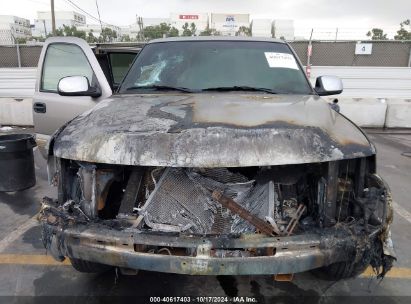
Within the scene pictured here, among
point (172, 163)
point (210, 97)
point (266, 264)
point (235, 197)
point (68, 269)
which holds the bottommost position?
point (68, 269)

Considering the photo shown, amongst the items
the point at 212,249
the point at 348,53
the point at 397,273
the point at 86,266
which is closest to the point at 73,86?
the point at 86,266

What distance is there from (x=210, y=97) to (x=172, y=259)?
144 centimetres

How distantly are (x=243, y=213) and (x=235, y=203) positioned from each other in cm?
10

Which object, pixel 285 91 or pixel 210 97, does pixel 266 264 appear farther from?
pixel 285 91

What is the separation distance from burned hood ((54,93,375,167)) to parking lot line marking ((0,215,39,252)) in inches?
66.9

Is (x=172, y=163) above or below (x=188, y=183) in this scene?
above

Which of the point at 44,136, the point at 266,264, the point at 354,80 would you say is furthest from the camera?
the point at 354,80

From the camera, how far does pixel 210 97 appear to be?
10.8 ft

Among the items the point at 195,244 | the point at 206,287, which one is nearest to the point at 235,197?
the point at 195,244

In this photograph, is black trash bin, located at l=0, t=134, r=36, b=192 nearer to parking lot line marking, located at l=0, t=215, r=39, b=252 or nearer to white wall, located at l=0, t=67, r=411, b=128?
parking lot line marking, located at l=0, t=215, r=39, b=252

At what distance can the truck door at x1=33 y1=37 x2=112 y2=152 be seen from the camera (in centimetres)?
481

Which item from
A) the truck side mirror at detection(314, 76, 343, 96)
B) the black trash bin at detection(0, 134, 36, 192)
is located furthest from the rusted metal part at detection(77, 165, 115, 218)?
the black trash bin at detection(0, 134, 36, 192)

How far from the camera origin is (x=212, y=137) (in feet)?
7.86

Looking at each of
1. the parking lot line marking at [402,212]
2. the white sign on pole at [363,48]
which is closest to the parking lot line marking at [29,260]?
the parking lot line marking at [402,212]
